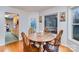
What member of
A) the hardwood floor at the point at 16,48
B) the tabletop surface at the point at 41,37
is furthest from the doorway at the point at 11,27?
the tabletop surface at the point at 41,37

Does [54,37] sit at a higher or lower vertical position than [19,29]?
lower

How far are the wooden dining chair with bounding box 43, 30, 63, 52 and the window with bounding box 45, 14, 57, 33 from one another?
0.36ft

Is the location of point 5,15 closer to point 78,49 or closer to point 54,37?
point 54,37

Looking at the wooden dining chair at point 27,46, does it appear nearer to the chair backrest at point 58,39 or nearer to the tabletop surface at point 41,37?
the tabletop surface at point 41,37

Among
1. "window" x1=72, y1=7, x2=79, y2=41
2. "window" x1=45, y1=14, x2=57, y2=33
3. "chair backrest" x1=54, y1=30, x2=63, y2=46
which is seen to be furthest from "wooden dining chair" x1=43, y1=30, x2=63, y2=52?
"window" x1=72, y1=7, x2=79, y2=41

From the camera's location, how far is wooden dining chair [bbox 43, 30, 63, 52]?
6.37 feet

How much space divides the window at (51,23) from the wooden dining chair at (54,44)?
110 mm

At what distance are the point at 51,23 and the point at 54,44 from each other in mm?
354

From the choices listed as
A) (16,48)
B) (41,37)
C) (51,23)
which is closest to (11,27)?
(16,48)

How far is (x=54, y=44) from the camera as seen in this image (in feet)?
6.51

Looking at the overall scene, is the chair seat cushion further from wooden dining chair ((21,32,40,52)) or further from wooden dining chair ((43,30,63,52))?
wooden dining chair ((21,32,40,52))
